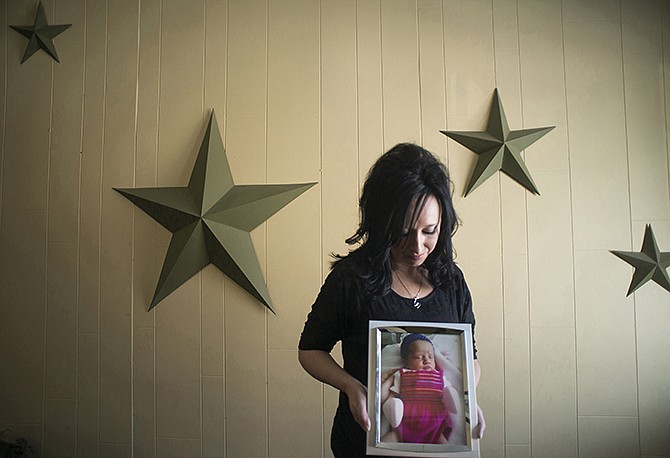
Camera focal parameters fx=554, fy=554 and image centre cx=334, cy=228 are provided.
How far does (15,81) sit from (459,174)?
1870 millimetres

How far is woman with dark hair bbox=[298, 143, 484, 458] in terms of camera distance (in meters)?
1.10

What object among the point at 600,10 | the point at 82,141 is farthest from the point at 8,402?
the point at 600,10

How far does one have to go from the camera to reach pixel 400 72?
212 cm

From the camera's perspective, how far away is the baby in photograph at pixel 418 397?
102 centimetres

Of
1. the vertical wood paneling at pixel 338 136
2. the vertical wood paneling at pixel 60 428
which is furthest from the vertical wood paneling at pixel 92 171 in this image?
the vertical wood paneling at pixel 338 136

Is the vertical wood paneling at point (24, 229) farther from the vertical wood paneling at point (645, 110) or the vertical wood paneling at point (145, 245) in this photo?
the vertical wood paneling at point (645, 110)

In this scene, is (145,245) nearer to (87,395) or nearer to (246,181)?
(246,181)

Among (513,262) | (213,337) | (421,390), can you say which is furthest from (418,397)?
(213,337)

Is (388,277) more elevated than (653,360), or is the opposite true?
(388,277)

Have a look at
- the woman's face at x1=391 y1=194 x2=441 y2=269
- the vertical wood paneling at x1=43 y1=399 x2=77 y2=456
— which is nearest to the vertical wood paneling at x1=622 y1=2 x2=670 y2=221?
the woman's face at x1=391 y1=194 x2=441 y2=269

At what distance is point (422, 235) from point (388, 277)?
0.38 feet

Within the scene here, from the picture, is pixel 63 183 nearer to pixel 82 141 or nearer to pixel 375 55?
pixel 82 141

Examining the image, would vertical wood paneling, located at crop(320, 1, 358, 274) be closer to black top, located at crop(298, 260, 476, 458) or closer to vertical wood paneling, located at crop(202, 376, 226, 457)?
vertical wood paneling, located at crop(202, 376, 226, 457)

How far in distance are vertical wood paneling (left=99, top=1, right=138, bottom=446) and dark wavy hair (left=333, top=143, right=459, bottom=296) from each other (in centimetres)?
136
